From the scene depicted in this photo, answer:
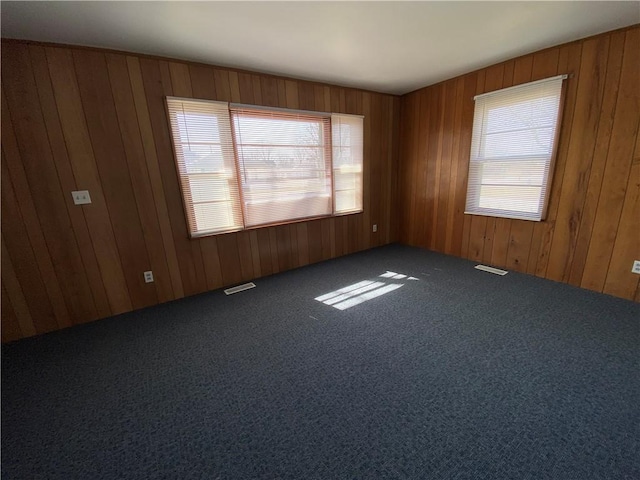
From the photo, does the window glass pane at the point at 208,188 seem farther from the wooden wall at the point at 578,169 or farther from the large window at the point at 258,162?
the wooden wall at the point at 578,169

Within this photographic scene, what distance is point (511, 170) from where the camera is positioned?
2.92 m

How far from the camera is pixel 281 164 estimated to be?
3.11 metres

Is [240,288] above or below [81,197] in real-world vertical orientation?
below

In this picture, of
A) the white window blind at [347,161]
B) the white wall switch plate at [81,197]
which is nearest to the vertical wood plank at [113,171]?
the white wall switch plate at [81,197]

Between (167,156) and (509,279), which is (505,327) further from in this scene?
(167,156)

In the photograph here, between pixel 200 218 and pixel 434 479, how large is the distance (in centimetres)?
273

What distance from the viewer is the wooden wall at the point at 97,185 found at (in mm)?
2031

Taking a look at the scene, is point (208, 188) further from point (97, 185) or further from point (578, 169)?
point (578, 169)

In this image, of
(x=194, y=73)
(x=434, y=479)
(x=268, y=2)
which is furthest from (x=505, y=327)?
(x=194, y=73)

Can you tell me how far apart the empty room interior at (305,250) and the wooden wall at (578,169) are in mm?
18

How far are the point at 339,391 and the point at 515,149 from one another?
3075 millimetres

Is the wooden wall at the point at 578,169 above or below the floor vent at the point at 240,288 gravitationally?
above

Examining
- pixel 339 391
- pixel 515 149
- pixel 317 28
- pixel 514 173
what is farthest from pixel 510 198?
pixel 339 391

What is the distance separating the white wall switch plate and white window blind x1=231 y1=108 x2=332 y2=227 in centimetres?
134
